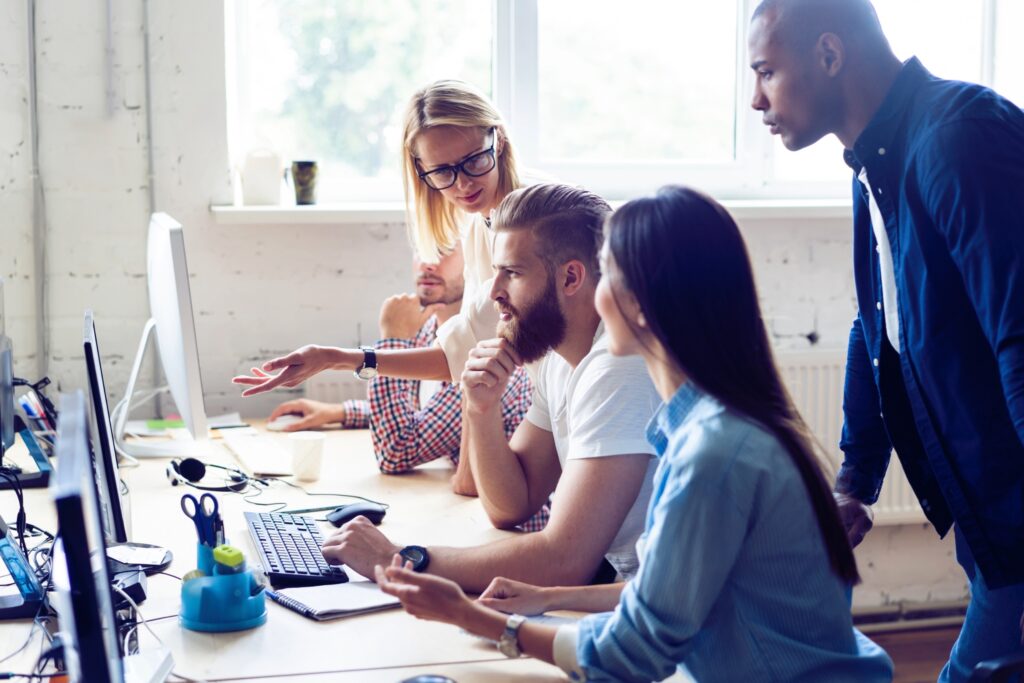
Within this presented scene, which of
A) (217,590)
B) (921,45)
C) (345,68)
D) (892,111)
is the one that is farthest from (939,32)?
(217,590)

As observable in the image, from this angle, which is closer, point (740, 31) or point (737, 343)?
point (737, 343)

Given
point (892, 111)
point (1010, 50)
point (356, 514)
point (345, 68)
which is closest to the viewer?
point (892, 111)

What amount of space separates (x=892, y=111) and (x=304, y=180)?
1763 millimetres

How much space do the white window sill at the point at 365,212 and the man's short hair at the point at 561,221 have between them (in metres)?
1.27

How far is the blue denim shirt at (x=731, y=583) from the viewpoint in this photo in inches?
42.9

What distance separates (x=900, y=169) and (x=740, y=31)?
183 cm

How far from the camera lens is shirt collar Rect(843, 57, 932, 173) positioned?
165 centimetres

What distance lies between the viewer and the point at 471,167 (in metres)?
2.28

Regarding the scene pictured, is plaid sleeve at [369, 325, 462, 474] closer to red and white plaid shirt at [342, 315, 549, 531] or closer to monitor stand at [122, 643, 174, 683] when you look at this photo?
red and white plaid shirt at [342, 315, 549, 531]

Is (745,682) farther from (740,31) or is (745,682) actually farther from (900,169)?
(740,31)

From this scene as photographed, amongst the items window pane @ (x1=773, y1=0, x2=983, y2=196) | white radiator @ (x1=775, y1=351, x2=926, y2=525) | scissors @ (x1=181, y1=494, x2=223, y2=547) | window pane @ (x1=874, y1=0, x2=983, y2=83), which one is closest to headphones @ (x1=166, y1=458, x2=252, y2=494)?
scissors @ (x1=181, y1=494, x2=223, y2=547)

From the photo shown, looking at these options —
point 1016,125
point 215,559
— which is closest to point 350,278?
point 215,559

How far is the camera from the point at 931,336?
5.23 feet

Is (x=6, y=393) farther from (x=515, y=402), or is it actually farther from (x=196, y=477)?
(x=515, y=402)
